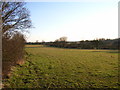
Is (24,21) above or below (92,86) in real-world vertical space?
above

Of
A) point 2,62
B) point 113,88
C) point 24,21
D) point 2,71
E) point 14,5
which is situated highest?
point 14,5

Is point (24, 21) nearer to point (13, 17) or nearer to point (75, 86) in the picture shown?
point (13, 17)

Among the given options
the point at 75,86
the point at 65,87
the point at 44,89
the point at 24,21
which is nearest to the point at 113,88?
the point at 75,86

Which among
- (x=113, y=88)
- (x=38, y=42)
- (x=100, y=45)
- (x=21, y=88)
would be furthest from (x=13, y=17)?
(x=38, y=42)

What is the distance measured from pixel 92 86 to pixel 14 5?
11.8 meters

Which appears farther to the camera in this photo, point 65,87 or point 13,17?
point 13,17

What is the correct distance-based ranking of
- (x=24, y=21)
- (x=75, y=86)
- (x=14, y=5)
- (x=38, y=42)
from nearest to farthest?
(x=75, y=86), (x=14, y=5), (x=24, y=21), (x=38, y=42)

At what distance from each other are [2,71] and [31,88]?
6.58ft

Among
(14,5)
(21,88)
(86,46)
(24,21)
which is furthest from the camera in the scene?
(86,46)

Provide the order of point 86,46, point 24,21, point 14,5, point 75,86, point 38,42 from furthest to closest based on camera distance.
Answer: point 38,42, point 86,46, point 24,21, point 14,5, point 75,86

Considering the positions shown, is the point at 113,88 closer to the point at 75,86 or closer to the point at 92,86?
the point at 92,86

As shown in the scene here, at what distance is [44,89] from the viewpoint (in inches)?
168

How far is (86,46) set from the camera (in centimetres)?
5112

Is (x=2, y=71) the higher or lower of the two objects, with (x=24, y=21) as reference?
lower
